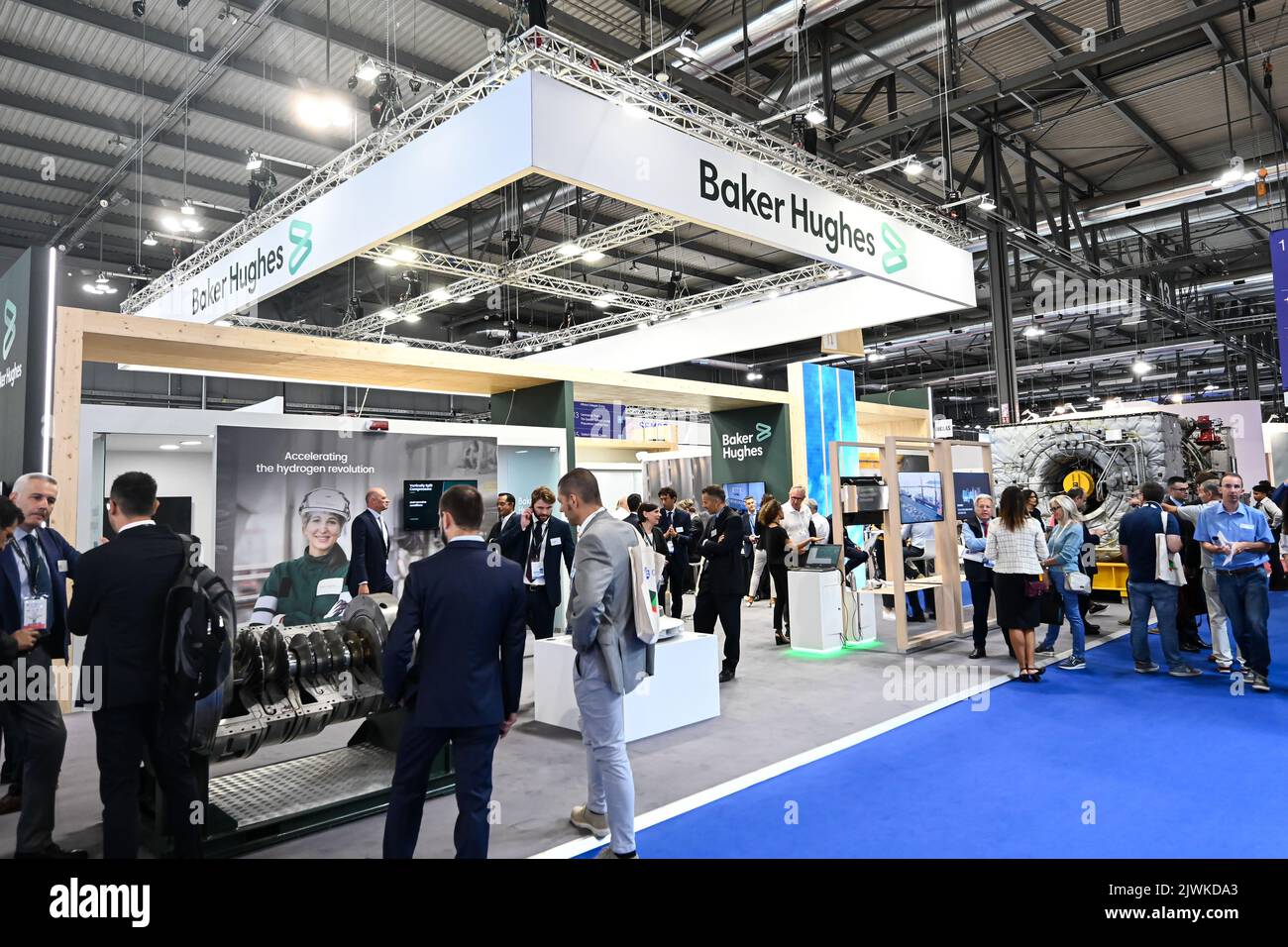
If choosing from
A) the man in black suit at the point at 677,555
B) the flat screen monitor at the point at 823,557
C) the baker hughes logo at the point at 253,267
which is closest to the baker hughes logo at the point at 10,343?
the baker hughes logo at the point at 253,267

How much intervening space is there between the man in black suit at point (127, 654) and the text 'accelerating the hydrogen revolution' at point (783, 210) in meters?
4.05

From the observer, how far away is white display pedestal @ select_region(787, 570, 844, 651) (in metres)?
7.19

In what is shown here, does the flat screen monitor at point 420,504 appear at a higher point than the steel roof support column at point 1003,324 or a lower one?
lower

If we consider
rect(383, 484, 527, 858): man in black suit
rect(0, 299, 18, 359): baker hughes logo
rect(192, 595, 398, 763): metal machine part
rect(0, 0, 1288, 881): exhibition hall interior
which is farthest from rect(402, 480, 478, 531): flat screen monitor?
rect(383, 484, 527, 858): man in black suit

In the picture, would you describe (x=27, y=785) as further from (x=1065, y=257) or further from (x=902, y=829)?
(x=1065, y=257)

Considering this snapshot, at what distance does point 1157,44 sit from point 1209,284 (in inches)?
334

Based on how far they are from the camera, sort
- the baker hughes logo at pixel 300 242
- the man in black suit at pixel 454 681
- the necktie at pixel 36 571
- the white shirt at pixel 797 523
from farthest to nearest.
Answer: the white shirt at pixel 797 523 < the baker hughes logo at pixel 300 242 < the necktie at pixel 36 571 < the man in black suit at pixel 454 681

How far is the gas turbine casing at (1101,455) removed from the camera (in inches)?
396

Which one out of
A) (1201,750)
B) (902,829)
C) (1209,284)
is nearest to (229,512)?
(902,829)

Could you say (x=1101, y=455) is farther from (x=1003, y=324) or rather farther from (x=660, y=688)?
(x=660, y=688)

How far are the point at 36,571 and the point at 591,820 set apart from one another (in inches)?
107

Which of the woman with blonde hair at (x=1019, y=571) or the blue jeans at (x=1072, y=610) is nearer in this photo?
the woman with blonde hair at (x=1019, y=571)

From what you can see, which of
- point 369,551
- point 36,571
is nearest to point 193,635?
point 36,571

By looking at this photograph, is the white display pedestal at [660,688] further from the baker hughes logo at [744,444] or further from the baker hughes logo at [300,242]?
the baker hughes logo at [744,444]
